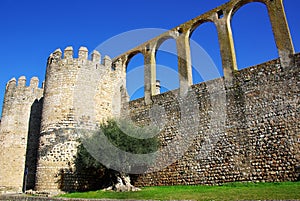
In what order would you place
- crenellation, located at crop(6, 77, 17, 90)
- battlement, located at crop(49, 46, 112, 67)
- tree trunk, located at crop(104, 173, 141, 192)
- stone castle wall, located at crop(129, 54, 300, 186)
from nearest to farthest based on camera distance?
stone castle wall, located at crop(129, 54, 300, 186)
tree trunk, located at crop(104, 173, 141, 192)
battlement, located at crop(49, 46, 112, 67)
crenellation, located at crop(6, 77, 17, 90)

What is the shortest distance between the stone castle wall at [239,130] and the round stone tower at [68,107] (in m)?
3.76

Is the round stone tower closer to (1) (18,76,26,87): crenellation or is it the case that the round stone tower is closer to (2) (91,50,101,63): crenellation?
(2) (91,50,101,63): crenellation

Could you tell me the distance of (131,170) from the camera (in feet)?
43.4

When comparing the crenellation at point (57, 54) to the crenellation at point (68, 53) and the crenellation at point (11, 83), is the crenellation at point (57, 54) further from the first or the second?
the crenellation at point (11, 83)

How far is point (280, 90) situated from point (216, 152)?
12.1 feet

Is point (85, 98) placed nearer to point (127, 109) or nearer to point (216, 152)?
point (127, 109)

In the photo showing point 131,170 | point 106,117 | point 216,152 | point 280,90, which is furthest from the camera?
point 106,117

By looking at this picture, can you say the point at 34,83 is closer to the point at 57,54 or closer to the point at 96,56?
the point at 57,54

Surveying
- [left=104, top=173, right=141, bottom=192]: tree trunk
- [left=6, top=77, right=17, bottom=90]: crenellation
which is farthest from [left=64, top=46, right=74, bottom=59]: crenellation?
[left=104, top=173, right=141, bottom=192]: tree trunk

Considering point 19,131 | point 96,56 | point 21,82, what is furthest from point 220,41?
point 21,82

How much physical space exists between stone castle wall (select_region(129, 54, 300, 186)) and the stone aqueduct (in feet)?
2.11

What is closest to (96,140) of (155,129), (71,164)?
(71,164)

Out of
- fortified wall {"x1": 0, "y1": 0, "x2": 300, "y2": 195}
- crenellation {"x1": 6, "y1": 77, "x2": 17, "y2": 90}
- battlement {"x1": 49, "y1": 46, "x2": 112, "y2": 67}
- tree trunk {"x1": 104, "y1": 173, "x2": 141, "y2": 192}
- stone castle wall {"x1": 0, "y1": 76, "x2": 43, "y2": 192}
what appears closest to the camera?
fortified wall {"x1": 0, "y1": 0, "x2": 300, "y2": 195}

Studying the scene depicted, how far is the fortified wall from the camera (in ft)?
35.4
